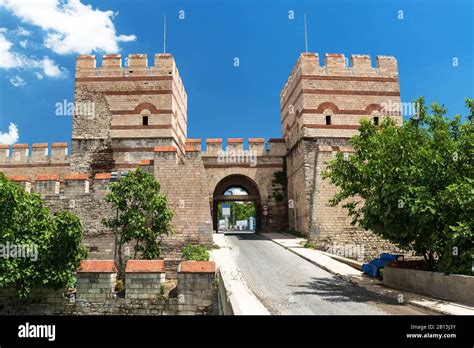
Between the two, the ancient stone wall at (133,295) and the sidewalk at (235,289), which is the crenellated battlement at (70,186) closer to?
the ancient stone wall at (133,295)

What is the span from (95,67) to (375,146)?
17.9m

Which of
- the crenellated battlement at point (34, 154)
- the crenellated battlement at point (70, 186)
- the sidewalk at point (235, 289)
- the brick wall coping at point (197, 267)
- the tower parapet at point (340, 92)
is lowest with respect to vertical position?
the sidewalk at point (235, 289)

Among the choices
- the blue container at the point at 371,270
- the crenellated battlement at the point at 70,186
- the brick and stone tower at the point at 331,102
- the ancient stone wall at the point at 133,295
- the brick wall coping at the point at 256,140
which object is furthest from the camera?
the brick wall coping at the point at 256,140

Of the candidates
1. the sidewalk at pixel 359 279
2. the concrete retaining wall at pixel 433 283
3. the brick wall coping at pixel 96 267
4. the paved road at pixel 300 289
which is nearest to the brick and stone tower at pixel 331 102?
the sidewalk at pixel 359 279

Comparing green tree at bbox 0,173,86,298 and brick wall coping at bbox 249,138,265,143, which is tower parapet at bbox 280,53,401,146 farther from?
green tree at bbox 0,173,86,298

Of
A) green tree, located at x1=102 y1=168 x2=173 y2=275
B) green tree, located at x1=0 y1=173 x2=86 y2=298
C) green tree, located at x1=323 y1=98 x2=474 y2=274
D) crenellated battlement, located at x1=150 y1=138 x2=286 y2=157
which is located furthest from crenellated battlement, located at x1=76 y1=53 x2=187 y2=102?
green tree, located at x1=323 y1=98 x2=474 y2=274

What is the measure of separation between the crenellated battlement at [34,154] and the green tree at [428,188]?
65.6 feet

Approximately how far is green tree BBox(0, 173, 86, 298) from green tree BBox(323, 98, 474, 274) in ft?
31.1

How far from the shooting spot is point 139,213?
47.1ft

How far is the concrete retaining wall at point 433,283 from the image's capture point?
8500 mm

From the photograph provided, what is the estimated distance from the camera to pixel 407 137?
11.0 m

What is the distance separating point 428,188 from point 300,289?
4.56 meters
